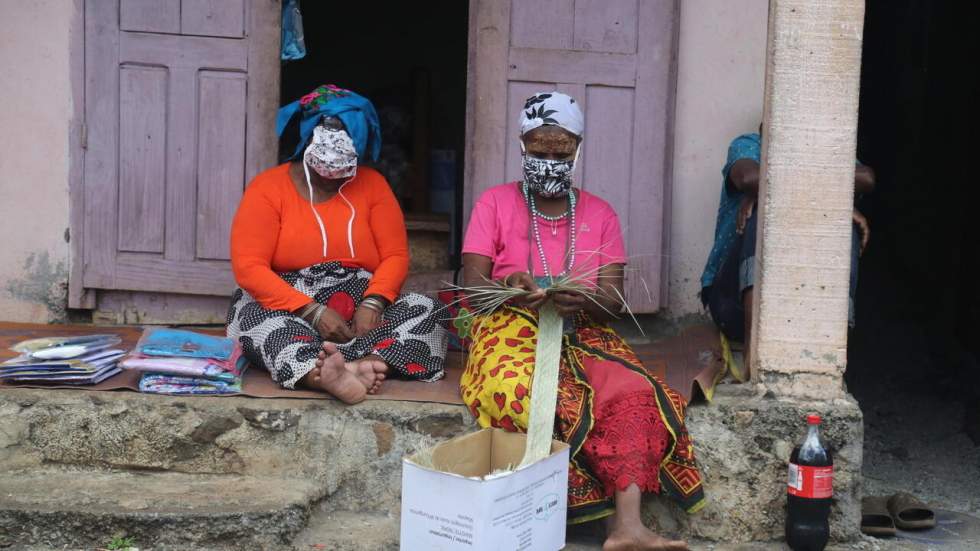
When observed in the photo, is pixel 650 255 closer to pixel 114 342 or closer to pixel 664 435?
pixel 664 435

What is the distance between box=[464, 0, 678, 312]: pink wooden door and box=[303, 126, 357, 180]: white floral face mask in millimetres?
853

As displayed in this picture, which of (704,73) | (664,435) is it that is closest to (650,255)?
(704,73)

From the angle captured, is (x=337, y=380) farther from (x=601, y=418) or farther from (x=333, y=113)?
(x=333, y=113)

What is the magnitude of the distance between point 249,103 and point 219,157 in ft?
0.95

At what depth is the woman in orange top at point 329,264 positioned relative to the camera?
4.43 metres

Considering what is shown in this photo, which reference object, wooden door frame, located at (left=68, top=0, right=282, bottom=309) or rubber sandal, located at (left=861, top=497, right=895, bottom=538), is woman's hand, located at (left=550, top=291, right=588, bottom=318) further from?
wooden door frame, located at (left=68, top=0, right=282, bottom=309)

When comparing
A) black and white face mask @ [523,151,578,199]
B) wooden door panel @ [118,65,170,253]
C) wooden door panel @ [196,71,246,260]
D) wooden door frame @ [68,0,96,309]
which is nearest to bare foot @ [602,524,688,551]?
black and white face mask @ [523,151,578,199]

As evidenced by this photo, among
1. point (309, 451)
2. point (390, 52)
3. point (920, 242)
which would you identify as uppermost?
point (390, 52)

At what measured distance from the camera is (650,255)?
530 centimetres

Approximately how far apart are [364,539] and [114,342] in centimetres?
136

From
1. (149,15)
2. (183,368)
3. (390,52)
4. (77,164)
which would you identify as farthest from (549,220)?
(390,52)

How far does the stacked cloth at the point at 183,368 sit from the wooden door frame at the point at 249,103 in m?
1.30

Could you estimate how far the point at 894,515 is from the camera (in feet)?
14.2

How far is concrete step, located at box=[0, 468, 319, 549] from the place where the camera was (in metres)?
3.80
